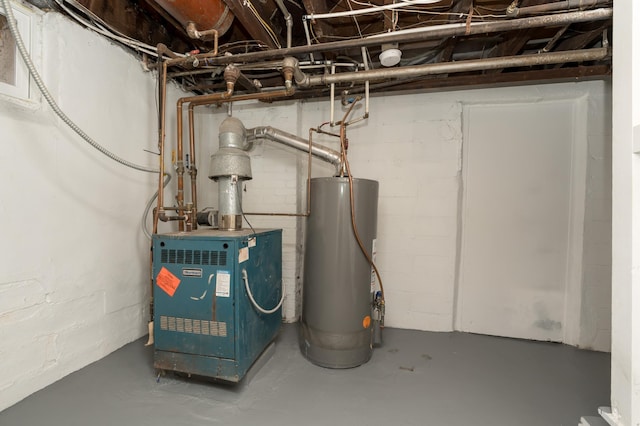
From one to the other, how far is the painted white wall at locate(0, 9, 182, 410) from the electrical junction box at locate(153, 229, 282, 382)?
21.9 inches

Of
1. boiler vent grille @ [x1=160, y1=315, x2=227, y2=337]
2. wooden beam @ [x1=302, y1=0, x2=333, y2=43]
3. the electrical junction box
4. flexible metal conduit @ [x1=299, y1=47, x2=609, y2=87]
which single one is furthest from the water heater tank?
wooden beam @ [x1=302, y1=0, x2=333, y2=43]

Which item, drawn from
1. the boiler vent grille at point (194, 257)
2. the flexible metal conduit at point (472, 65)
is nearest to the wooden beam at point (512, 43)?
the flexible metal conduit at point (472, 65)

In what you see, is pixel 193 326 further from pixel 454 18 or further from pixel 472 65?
pixel 454 18

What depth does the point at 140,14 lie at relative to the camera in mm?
1954

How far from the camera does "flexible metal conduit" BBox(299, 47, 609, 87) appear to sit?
5.56 feet

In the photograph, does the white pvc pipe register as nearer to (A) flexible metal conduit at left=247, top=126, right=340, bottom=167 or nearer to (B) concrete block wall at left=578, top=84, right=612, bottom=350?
(A) flexible metal conduit at left=247, top=126, right=340, bottom=167

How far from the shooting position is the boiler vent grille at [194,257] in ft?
4.85

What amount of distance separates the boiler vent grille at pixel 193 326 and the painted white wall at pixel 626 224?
64.5 inches

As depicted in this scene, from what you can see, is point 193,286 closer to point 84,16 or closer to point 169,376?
point 169,376

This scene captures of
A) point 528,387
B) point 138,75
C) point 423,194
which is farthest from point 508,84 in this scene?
point 138,75

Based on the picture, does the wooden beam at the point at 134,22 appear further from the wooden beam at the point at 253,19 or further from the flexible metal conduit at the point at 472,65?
the flexible metal conduit at the point at 472,65

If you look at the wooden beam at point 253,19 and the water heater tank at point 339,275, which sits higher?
the wooden beam at point 253,19

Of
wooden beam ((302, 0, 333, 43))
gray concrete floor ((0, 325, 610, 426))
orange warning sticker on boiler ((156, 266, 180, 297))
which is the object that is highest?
wooden beam ((302, 0, 333, 43))

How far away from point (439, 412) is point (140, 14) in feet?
10.3
